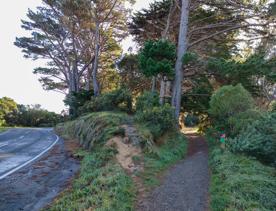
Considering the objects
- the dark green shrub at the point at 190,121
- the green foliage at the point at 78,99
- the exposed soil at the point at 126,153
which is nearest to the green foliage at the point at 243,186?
the exposed soil at the point at 126,153

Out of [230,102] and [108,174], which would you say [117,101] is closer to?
[230,102]

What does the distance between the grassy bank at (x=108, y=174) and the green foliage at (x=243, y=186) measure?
1.84 metres

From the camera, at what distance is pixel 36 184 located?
7332mm

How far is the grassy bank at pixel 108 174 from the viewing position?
5596 millimetres

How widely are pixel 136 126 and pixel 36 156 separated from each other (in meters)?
4.66

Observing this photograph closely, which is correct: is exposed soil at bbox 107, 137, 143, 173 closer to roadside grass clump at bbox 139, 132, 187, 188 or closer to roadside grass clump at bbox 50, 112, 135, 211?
roadside grass clump at bbox 50, 112, 135, 211

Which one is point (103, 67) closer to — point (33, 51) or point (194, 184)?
point (33, 51)

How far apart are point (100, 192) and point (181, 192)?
1.99 metres

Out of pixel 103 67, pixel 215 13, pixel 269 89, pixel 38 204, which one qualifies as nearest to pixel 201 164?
pixel 38 204

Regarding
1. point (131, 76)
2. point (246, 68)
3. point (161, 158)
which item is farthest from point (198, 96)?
point (161, 158)

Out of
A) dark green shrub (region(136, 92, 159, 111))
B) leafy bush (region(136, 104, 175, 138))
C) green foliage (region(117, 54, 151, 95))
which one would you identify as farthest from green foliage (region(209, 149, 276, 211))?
green foliage (region(117, 54, 151, 95))

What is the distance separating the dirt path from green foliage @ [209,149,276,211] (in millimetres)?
296

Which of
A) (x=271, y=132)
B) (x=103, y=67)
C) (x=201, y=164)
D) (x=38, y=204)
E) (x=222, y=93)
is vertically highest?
(x=103, y=67)

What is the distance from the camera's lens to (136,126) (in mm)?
12039
